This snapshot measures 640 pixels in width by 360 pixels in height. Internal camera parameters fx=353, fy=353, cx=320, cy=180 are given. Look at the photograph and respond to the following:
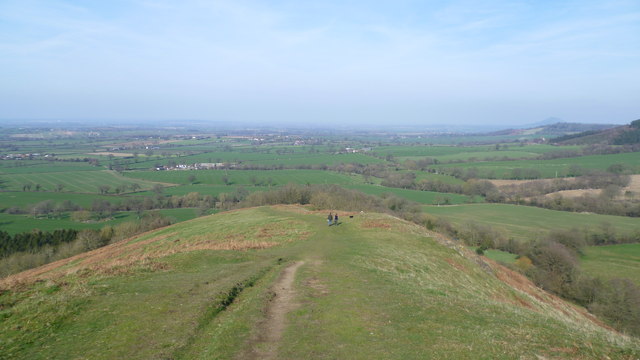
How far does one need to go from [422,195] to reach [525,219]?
3019 cm

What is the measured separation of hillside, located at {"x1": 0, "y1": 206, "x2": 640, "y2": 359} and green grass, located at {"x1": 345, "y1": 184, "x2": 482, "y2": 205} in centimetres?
7003

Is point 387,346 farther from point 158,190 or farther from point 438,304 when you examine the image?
point 158,190

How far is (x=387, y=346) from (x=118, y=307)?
11.8 meters

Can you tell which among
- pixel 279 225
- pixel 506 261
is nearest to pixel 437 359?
pixel 279 225

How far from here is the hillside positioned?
12211 mm

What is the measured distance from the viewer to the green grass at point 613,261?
1893 inches

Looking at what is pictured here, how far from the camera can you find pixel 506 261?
53719 mm

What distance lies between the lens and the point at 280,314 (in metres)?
15.4

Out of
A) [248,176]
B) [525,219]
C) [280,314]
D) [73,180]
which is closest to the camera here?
[280,314]

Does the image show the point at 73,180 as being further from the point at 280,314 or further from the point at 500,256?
the point at 280,314

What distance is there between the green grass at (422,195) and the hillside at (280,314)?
7003 cm

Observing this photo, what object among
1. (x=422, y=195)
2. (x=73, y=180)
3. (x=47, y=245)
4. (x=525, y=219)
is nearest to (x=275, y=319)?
(x=47, y=245)

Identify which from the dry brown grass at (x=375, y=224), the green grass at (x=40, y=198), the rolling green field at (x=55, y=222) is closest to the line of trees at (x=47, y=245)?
the rolling green field at (x=55, y=222)

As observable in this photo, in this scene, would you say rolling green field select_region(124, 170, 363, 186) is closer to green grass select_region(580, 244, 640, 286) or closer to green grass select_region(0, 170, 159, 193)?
green grass select_region(0, 170, 159, 193)
